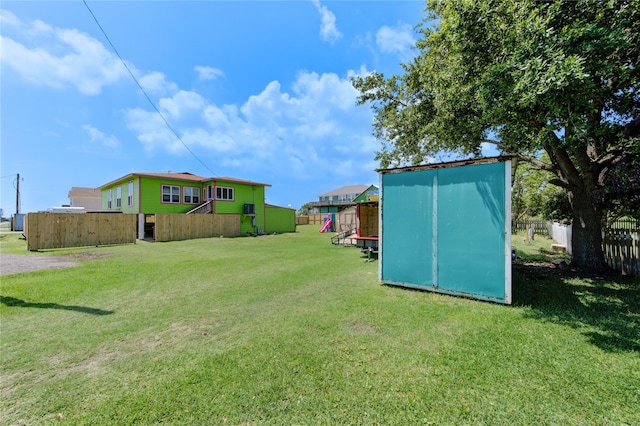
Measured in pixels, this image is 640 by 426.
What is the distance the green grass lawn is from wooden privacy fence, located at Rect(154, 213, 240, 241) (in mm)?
12294

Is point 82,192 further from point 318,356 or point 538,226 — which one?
point 538,226

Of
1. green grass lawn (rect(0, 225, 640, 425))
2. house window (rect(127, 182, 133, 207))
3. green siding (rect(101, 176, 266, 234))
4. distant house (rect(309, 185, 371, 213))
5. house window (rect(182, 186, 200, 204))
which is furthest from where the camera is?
distant house (rect(309, 185, 371, 213))

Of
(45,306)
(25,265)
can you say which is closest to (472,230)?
(45,306)

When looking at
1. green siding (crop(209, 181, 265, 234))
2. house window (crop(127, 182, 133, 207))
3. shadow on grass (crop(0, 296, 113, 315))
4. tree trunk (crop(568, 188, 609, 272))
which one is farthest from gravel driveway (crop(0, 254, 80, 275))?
tree trunk (crop(568, 188, 609, 272))

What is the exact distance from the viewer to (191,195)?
2320 cm

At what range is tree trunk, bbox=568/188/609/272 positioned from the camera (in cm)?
765

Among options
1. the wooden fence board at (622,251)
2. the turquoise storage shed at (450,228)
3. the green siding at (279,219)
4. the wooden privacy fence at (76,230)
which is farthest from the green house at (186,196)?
the wooden fence board at (622,251)

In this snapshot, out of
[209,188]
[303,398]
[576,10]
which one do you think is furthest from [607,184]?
[209,188]

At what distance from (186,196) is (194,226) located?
436 centimetres

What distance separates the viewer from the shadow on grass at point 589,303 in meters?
3.76

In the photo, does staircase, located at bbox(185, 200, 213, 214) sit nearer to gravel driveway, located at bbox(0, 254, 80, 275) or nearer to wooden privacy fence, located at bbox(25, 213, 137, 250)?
wooden privacy fence, located at bbox(25, 213, 137, 250)

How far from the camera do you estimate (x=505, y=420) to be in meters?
2.23

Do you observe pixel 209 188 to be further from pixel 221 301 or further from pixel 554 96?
pixel 554 96

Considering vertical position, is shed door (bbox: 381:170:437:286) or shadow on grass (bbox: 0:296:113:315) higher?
shed door (bbox: 381:170:437:286)
